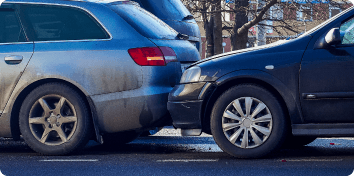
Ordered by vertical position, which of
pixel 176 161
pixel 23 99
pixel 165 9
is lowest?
pixel 176 161

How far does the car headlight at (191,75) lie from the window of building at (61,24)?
3.24 feet

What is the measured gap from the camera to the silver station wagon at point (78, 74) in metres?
5.72

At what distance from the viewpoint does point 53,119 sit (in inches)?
228

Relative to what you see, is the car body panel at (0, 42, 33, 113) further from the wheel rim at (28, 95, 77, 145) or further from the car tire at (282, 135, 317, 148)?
the car tire at (282, 135, 317, 148)

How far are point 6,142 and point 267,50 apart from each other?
4.07 m

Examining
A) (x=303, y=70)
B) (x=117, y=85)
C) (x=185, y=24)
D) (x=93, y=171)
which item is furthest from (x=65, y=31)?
(x=185, y=24)

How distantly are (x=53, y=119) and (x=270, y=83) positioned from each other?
2.31 meters

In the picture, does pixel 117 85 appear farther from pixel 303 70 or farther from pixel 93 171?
pixel 303 70

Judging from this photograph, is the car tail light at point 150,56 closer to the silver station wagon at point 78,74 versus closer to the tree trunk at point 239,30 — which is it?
the silver station wagon at point 78,74

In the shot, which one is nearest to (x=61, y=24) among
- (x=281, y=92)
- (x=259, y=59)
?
(x=259, y=59)

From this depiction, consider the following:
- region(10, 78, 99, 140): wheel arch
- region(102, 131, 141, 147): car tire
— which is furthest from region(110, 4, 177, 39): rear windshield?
region(102, 131, 141, 147): car tire

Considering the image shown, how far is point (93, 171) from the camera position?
501 cm

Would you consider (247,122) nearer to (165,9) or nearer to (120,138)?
(120,138)

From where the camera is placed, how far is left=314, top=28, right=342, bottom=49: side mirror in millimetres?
5184
